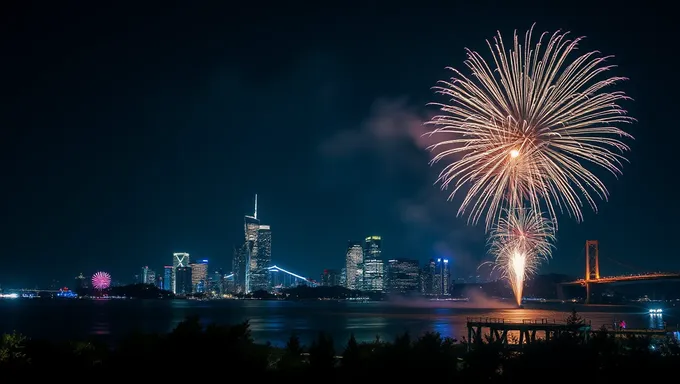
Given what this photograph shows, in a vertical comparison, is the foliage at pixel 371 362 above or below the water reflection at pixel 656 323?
above

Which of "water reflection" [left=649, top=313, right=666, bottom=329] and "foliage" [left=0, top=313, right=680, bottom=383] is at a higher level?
"foliage" [left=0, top=313, right=680, bottom=383]

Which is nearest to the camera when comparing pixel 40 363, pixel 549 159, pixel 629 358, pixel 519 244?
pixel 629 358

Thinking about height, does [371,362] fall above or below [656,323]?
above

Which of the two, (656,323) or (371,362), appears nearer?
Answer: (371,362)

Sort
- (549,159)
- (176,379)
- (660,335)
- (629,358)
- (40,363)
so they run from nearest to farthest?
(176,379), (629,358), (40,363), (549,159), (660,335)

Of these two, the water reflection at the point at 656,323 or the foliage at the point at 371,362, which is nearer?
the foliage at the point at 371,362

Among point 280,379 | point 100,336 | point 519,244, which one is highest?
point 519,244

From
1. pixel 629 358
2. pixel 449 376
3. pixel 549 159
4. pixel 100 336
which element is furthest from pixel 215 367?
pixel 100 336

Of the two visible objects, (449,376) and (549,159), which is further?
(549,159)

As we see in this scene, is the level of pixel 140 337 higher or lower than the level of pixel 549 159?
lower

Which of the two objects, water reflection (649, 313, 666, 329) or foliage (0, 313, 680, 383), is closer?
foliage (0, 313, 680, 383)

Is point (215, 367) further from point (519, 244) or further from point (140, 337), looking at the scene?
point (519, 244)
